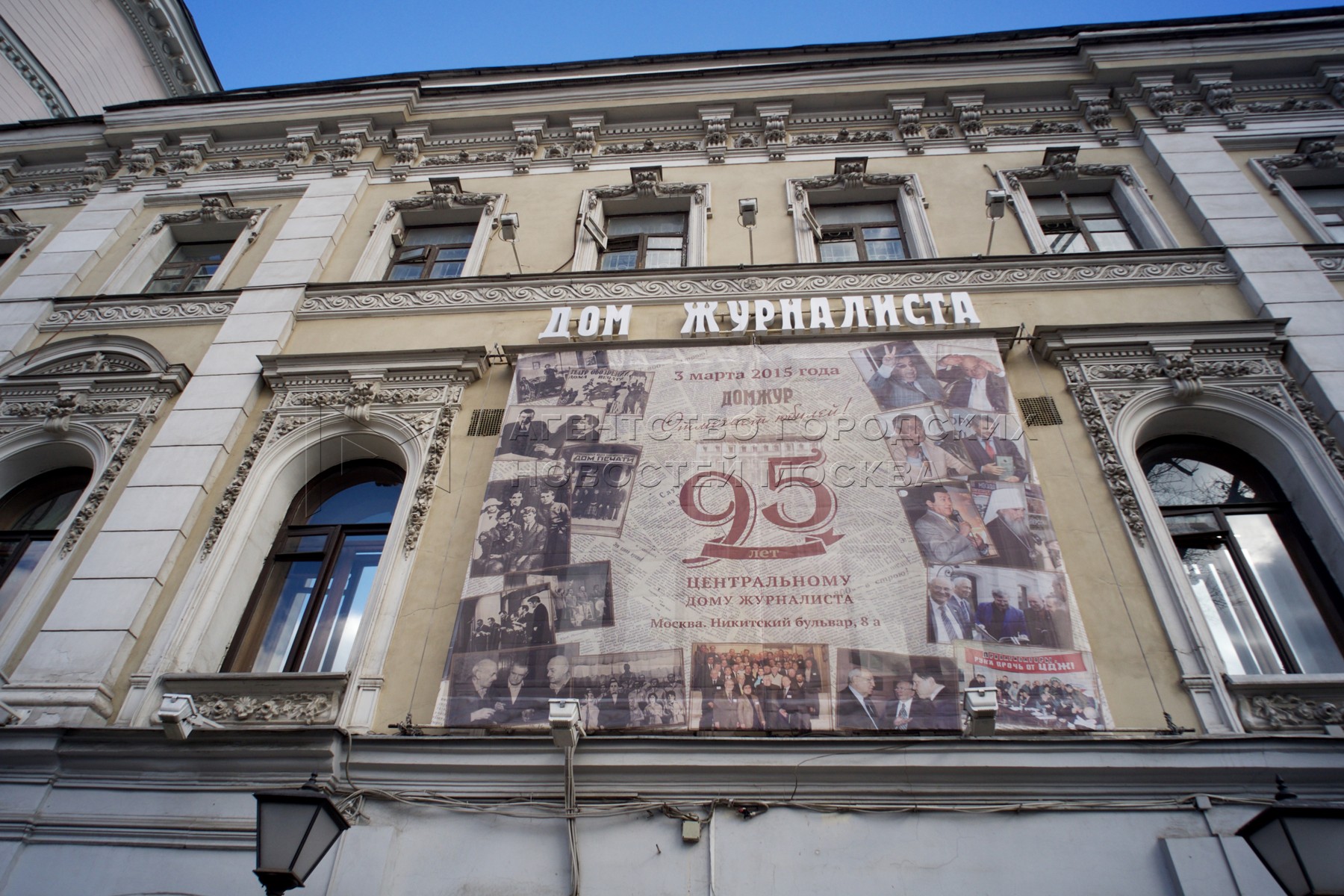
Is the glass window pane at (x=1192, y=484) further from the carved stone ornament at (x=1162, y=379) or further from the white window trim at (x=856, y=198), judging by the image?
the white window trim at (x=856, y=198)

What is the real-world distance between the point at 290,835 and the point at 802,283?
28.4ft

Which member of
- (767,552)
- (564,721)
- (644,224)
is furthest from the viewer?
(644,224)

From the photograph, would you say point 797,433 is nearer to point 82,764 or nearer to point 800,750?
point 800,750

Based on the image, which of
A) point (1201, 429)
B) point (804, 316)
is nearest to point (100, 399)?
point (804, 316)

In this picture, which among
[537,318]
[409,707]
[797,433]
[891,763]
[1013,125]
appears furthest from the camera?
[1013,125]

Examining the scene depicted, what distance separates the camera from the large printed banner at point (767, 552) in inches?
277

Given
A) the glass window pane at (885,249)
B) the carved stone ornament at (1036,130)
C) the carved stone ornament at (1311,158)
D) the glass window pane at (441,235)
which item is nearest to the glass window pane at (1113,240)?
the carved stone ornament at (1311,158)

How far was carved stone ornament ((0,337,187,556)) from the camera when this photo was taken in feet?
33.0

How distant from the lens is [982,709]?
619 cm

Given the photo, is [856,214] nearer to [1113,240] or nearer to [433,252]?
[1113,240]

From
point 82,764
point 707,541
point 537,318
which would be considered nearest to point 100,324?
point 537,318

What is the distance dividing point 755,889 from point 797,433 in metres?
4.66

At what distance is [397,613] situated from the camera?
8.12 meters

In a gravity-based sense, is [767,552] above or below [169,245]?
below
